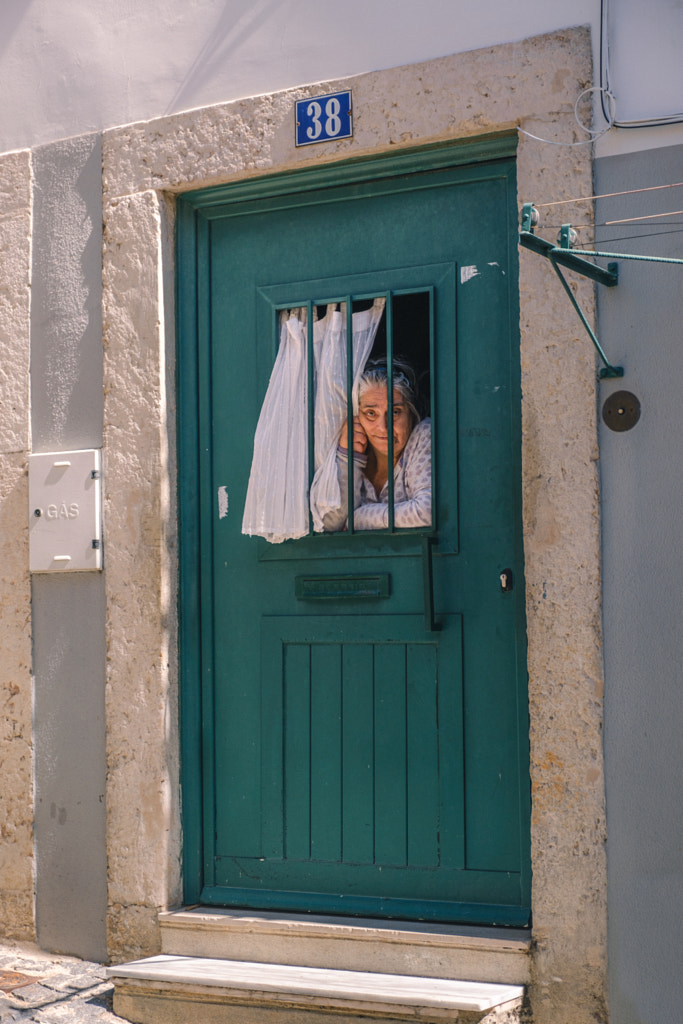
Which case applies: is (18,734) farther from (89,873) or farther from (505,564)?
(505,564)

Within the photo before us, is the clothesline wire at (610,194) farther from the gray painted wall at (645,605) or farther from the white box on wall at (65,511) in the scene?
the white box on wall at (65,511)

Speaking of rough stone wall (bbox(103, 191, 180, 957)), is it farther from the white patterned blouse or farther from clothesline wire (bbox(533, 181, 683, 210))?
clothesline wire (bbox(533, 181, 683, 210))

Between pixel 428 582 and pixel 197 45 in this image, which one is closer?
pixel 428 582

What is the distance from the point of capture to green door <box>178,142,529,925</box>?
3848mm

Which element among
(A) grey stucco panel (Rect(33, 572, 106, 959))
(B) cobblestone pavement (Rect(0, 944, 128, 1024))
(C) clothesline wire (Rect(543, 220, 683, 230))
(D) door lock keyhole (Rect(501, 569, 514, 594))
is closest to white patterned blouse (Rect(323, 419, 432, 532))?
(D) door lock keyhole (Rect(501, 569, 514, 594))

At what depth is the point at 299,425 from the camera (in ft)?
13.6

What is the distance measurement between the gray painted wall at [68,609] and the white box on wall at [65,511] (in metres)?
0.06

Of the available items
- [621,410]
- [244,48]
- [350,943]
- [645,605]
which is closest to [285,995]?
[350,943]

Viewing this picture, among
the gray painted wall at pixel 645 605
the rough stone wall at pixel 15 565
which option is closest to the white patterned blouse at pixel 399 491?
the gray painted wall at pixel 645 605

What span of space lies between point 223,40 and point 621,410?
201 centimetres

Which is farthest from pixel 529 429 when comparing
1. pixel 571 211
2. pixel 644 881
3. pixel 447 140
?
pixel 644 881

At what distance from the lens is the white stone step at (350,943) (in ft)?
11.7

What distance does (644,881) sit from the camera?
3.43 m

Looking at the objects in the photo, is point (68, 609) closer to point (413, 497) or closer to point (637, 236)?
point (413, 497)
